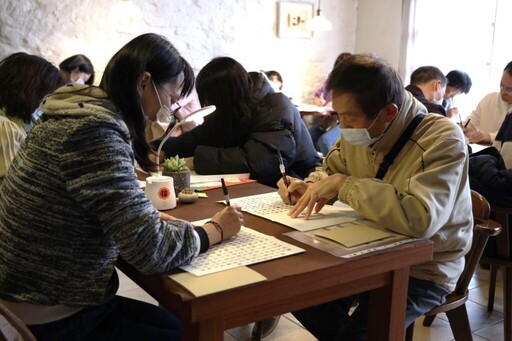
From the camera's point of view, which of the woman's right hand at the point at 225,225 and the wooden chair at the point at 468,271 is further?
the wooden chair at the point at 468,271

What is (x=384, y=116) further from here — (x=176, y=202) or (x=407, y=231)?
(x=176, y=202)

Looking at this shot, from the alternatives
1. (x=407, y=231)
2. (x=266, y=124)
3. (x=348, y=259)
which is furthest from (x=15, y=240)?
(x=266, y=124)

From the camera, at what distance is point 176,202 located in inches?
64.5

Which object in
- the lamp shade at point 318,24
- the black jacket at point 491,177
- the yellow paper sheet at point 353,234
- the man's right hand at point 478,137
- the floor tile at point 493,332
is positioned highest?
the lamp shade at point 318,24

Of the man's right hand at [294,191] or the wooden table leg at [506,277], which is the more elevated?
the man's right hand at [294,191]

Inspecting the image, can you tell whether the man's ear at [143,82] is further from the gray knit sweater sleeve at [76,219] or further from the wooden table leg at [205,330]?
the wooden table leg at [205,330]

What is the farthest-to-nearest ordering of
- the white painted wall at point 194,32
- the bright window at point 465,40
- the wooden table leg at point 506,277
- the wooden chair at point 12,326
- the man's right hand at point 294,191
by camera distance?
the bright window at point 465,40 → the white painted wall at point 194,32 → the wooden table leg at point 506,277 → the man's right hand at point 294,191 → the wooden chair at point 12,326

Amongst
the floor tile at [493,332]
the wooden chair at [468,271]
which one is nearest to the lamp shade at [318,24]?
the floor tile at [493,332]

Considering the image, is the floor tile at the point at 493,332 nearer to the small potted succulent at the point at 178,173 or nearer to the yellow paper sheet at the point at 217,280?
the small potted succulent at the point at 178,173

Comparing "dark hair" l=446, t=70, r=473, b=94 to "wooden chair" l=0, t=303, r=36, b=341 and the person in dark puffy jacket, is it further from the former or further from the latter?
"wooden chair" l=0, t=303, r=36, b=341

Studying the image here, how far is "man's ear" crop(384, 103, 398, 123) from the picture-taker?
58.2 inches

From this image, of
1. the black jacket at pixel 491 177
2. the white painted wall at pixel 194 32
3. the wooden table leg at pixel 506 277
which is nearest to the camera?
the wooden table leg at pixel 506 277

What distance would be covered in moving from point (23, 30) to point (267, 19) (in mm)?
2616

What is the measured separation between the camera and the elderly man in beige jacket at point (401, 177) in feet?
4.43
